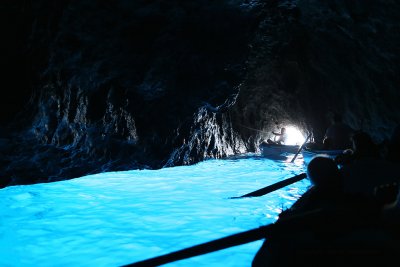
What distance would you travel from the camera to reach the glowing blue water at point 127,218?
15.5 ft

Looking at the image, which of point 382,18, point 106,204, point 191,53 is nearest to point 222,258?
point 106,204

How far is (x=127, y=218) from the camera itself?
6453 mm

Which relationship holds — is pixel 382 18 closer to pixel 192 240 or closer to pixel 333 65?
pixel 333 65

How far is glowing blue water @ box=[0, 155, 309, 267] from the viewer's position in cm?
472

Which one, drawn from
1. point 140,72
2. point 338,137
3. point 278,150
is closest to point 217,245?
point 338,137

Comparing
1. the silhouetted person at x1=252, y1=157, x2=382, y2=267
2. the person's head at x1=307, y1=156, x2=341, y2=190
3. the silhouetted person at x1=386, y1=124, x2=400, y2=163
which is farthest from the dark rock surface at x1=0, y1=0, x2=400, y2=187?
the silhouetted person at x1=252, y1=157, x2=382, y2=267

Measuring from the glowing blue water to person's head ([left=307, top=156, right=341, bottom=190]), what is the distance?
235 cm

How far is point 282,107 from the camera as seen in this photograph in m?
24.4

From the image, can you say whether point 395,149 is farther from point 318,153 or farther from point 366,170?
point 318,153

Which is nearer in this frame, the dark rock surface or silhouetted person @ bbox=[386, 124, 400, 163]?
silhouetted person @ bbox=[386, 124, 400, 163]

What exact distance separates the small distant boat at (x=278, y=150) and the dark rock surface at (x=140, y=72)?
15.8 feet

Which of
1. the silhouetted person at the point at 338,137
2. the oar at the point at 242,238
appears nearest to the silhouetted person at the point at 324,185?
the oar at the point at 242,238

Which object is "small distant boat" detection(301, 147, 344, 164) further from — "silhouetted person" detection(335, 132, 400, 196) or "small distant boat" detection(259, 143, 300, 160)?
"small distant boat" detection(259, 143, 300, 160)

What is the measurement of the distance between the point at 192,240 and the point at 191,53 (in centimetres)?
847
